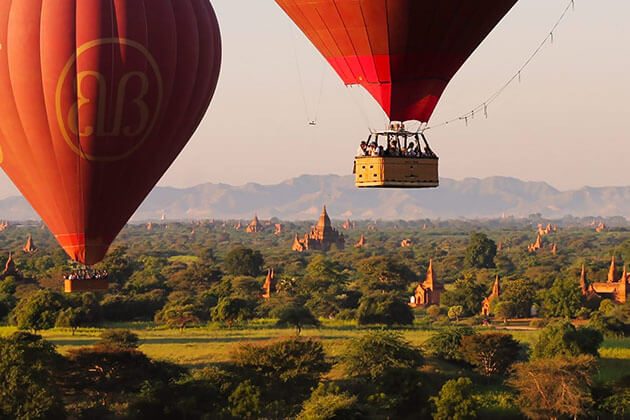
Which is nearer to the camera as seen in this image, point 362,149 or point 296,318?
point 362,149

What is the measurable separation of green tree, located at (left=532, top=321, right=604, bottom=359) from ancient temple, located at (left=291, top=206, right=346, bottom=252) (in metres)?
125

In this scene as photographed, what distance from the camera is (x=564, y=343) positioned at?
48.2 meters

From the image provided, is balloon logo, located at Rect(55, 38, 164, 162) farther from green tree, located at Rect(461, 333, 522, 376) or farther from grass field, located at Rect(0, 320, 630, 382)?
green tree, located at Rect(461, 333, 522, 376)

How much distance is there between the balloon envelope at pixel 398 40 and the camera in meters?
23.8

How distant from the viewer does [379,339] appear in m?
46.2

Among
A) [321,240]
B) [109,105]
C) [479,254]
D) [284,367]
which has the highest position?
[109,105]

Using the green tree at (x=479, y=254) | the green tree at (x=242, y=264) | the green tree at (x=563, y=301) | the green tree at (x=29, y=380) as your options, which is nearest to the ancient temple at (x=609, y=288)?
the green tree at (x=563, y=301)

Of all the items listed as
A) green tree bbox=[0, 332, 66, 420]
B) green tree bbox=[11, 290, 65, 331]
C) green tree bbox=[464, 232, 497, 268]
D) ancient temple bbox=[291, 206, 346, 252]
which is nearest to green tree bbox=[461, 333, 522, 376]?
green tree bbox=[0, 332, 66, 420]

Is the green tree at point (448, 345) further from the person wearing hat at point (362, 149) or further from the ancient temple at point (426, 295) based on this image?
the ancient temple at point (426, 295)

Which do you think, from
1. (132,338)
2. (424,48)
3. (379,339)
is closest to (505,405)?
(379,339)

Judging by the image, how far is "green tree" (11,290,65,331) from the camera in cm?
6025

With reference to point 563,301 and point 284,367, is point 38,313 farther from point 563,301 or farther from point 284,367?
point 563,301

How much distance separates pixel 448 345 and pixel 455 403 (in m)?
11.2

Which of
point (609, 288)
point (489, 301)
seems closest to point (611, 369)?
point (489, 301)
